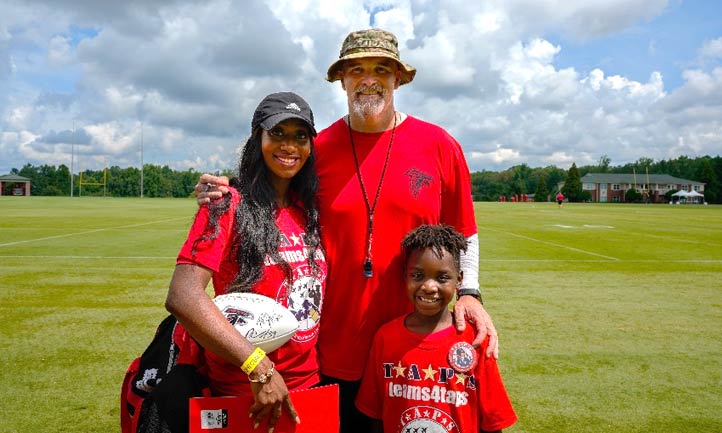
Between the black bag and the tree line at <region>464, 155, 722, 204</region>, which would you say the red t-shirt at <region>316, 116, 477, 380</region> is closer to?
the black bag

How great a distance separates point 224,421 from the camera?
2.13m

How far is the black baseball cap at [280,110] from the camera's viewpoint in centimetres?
245

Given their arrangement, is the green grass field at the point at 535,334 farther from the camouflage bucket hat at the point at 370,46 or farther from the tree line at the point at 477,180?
the tree line at the point at 477,180

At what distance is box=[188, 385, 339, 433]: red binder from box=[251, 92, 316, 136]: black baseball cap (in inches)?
44.8

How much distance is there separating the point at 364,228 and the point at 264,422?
104 centimetres

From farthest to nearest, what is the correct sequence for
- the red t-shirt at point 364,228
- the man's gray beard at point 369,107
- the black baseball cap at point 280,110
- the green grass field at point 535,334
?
the green grass field at point 535,334 < the man's gray beard at point 369,107 < the red t-shirt at point 364,228 < the black baseball cap at point 280,110

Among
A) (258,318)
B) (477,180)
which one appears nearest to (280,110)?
(258,318)

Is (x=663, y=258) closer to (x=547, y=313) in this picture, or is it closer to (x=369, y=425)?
(x=547, y=313)

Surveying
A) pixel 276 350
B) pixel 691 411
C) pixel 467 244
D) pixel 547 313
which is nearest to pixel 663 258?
pixel 547 313

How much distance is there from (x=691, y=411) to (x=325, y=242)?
10.7ft

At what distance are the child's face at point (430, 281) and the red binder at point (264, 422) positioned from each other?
0.59 metres

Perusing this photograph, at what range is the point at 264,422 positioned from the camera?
2174mm

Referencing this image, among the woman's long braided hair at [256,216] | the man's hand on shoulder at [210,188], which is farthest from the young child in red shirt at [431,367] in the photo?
the man's hand on shoulder at [210,188]

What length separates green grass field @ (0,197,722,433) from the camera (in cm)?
412
